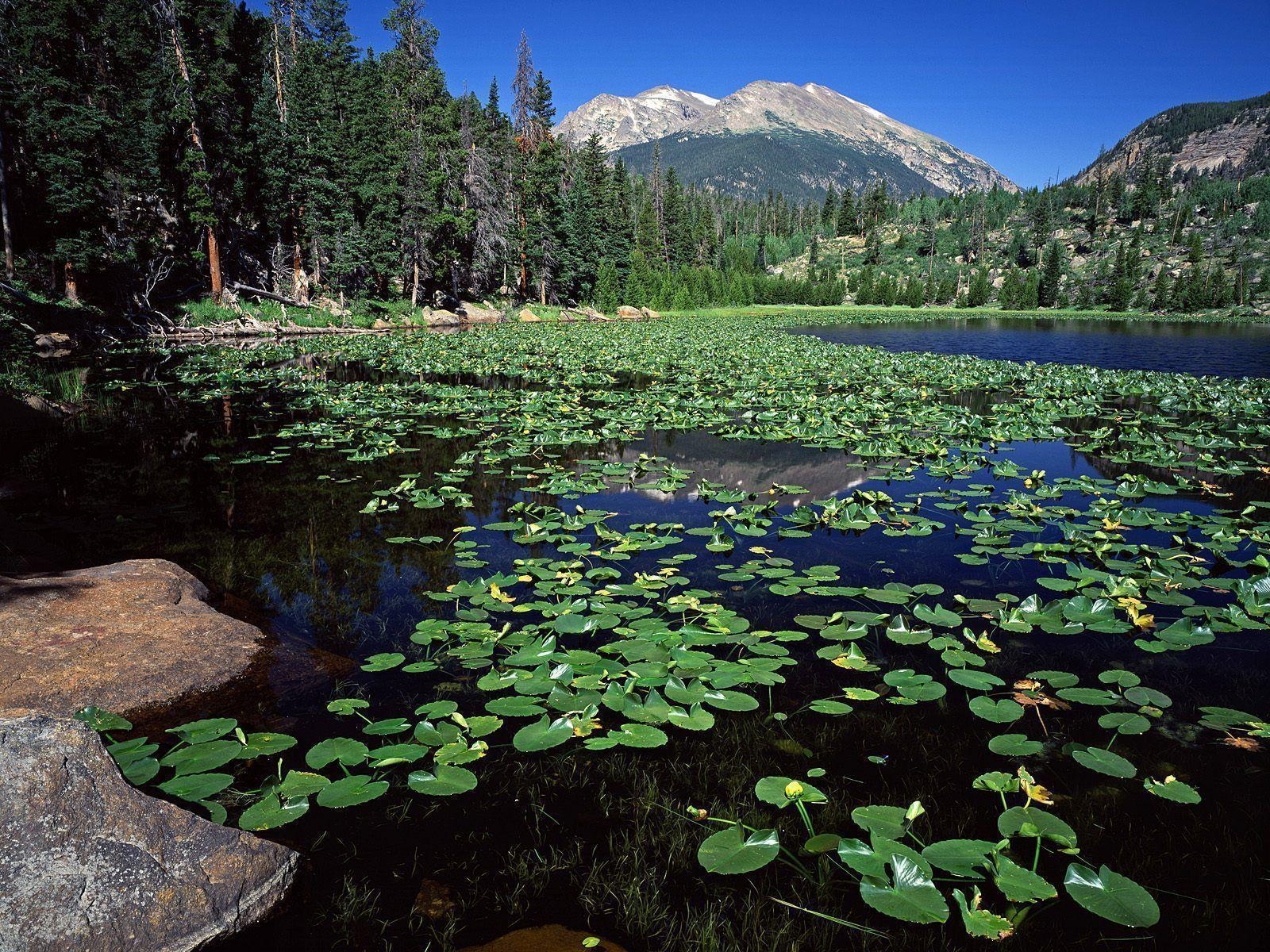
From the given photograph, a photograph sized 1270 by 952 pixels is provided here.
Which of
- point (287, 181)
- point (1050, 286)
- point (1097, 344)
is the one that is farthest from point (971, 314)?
point (287, 181)

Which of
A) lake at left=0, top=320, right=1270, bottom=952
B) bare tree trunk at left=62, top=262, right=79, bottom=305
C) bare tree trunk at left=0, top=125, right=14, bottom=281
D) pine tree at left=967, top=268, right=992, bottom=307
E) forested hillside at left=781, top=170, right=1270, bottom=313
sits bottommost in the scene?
lake at left=0, top=320, right=1270, bottom=952

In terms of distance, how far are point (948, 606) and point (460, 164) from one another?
41044mm

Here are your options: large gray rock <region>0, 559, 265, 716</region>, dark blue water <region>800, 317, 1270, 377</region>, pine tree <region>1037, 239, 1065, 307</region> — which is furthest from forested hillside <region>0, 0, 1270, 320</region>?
dark blue water <region>800, 317, 1270, 377</region>

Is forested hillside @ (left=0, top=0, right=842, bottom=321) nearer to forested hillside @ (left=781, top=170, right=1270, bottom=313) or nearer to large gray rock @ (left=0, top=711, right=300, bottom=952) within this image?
large gray rock @ (left=0, top=711, right=300, bottom=952)

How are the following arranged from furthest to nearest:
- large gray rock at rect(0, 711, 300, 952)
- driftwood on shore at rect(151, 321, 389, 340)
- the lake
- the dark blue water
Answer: driftwood on shore at rect(151, 321, 389, 340)
the dark blue water
the lake
large gray rock at rect(0, 711, 300, 952)

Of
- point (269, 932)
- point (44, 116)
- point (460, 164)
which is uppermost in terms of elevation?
point (460, 164)

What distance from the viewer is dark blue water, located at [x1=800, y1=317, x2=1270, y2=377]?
23.0 metres

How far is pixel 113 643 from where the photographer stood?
368 centimetres

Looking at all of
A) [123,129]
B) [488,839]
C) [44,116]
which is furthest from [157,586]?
[123,129]

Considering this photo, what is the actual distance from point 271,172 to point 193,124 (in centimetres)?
439

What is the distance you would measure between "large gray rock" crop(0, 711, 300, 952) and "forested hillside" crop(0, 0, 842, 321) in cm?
2855

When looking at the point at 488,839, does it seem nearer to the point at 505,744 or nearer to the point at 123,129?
the point at 505,744

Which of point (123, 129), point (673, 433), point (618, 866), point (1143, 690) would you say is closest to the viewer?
point (618, 866)

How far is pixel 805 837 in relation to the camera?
105 inches
